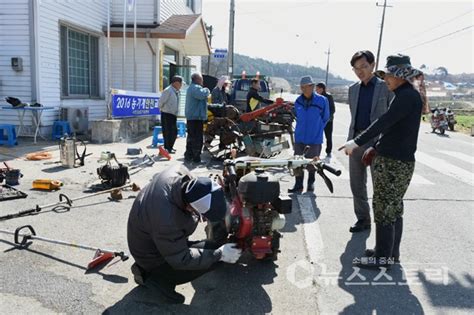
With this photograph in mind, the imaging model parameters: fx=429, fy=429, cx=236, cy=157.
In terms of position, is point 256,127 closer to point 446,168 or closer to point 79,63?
point 446,168

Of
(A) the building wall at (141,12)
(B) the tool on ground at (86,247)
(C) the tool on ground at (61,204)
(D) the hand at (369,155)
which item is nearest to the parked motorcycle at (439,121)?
(A) the building wall at (141,12)

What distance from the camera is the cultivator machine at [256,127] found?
29.7 feet

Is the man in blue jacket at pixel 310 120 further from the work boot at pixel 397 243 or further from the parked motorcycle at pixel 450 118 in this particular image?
the parked motorcycle at pixel 450 118

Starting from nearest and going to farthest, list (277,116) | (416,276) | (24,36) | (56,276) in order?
(56,276) → (416,276) → (277,116) → (24,36)

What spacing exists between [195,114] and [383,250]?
5.93 meters

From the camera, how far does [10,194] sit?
20.1ft

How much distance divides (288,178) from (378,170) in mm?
4109

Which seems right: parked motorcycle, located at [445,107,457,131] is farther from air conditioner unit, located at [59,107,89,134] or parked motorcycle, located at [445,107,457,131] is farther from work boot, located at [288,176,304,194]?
air conditioner unit, located at [59,107,89,134]

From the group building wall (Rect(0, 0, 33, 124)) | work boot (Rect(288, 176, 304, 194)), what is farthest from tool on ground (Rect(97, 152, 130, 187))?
building wall (Rect(0, 0, 33, 124))

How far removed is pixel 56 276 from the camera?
3.82 m

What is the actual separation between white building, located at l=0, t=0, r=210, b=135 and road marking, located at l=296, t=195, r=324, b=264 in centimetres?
799

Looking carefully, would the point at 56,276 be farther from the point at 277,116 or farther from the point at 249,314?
the point at 277,116

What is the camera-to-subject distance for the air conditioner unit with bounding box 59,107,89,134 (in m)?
11.9

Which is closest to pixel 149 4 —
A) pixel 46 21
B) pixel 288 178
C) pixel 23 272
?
pixel 46 21
